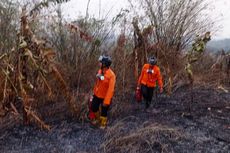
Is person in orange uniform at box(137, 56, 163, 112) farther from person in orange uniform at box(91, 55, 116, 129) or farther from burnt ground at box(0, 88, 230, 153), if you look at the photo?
person in orange uniform at box(91, 55, 116, 129)

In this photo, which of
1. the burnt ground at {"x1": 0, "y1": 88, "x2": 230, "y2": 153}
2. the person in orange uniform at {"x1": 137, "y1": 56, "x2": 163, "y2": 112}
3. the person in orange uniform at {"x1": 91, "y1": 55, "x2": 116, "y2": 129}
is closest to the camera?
the burnt ground at {"x1": 0, "y1": 88, "x2": 230, "y2": 153}

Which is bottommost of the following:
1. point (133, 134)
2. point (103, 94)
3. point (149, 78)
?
point (133, 134)

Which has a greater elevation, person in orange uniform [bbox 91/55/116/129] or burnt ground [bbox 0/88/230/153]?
person in orange uniform [bbox 91/55/116/129]

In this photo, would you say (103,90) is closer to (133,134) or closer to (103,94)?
(103,94)

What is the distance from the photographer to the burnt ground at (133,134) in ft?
31.9

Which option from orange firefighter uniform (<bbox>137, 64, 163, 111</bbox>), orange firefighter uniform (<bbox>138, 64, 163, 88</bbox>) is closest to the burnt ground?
orange firefighter uniform (<bbox>137, 64, 163, 111</bbox>)

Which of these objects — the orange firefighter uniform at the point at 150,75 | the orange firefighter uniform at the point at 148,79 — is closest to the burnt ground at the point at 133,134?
the orange firefighter uniform at the point at 148,79

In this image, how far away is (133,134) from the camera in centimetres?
1003

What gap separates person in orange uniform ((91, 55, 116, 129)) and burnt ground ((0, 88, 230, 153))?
36 cm

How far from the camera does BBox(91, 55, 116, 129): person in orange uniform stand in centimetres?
1075

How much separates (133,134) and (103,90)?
5.02 feet

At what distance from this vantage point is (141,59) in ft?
52.5

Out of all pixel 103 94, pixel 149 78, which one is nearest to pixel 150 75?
pixel 149 78

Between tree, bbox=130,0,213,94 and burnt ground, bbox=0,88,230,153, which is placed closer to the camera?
burnt ground, bbox=0,88,230,153
